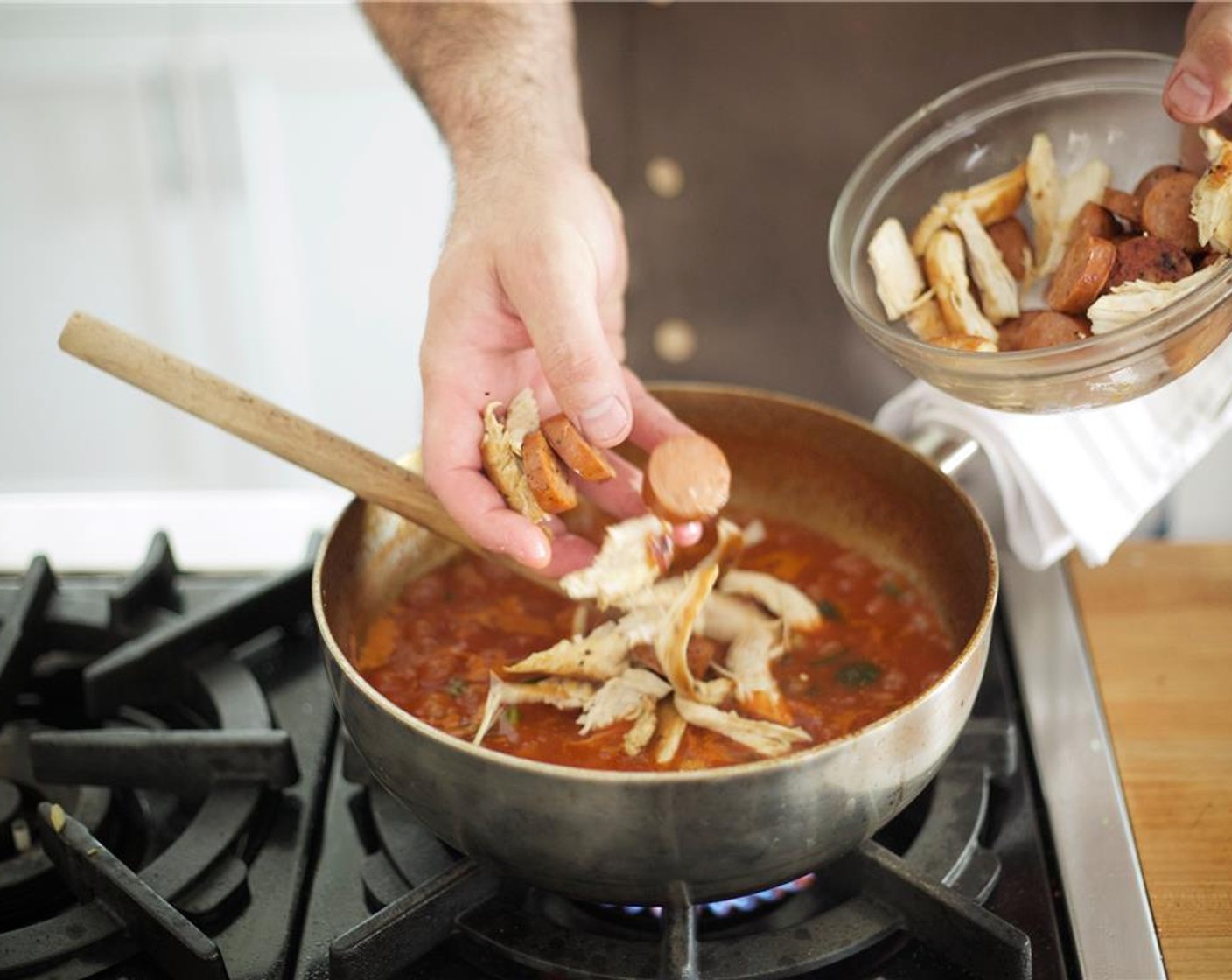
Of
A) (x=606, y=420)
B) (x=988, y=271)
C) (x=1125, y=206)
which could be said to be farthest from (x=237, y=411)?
(x=1125, y=206)

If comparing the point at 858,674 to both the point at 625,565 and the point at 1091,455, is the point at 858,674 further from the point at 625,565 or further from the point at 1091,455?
the point at 1091,455

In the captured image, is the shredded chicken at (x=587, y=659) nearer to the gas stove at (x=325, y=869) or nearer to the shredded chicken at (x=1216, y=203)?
the gas stove at (x=325, y=869)

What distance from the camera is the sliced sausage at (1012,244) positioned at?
3.83 feet

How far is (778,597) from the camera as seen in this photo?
4.08 feet

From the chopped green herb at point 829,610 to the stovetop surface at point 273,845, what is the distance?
15 centimetres

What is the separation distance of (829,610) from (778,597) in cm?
6

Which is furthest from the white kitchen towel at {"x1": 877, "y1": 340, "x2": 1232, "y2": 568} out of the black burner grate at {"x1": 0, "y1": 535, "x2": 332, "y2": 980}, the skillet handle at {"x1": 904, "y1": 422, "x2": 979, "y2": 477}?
the black burner grate at {"x1": 0, "y1": 535, "x2": 332, "y2": 980}

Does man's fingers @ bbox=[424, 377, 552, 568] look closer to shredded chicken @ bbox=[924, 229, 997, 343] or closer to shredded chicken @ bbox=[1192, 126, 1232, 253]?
shredded chicken @ bbox=[924, 229, 997, 343]

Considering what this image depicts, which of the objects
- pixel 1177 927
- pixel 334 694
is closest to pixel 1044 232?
pixel 1177 927

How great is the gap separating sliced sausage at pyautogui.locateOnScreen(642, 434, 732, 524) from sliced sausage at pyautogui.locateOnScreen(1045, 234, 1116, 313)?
306 mm

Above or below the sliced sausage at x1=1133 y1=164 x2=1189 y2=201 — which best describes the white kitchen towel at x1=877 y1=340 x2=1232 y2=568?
below

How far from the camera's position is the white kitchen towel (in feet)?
4.13

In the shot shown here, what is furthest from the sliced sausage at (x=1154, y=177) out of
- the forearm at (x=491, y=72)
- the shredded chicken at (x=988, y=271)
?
the forearm at (x=491, y=72)

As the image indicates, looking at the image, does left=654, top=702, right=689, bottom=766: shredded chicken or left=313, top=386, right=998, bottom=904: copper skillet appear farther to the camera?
left=654, top=702, right=689, bottom=766: shredded chicken
